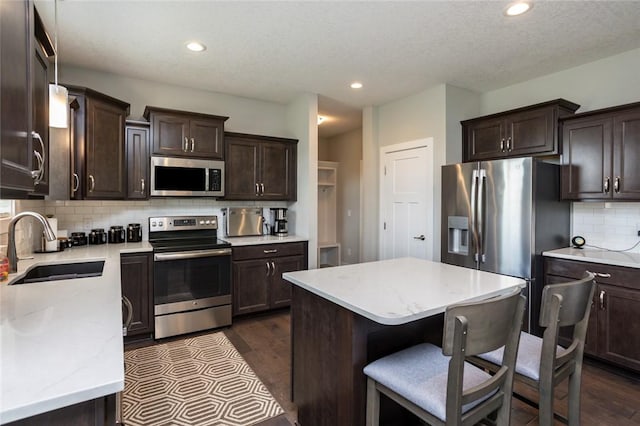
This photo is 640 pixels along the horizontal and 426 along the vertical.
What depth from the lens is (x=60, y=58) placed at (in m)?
3.22

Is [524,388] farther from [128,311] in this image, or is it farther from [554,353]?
[128,311]

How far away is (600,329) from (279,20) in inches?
140

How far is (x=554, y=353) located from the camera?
1.49 m

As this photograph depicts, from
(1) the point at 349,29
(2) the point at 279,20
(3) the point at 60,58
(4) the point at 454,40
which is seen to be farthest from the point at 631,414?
(3) the point at 60,58

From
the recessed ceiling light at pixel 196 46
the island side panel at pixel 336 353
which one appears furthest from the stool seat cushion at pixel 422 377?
the recessed ceiling light at pixel 196 46

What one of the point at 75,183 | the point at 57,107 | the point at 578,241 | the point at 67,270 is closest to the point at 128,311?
the point at 67,270

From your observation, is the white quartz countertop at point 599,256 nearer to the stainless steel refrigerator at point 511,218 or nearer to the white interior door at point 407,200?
the stainless steel refrigerator at point 511,218

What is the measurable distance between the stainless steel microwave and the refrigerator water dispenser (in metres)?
2.61

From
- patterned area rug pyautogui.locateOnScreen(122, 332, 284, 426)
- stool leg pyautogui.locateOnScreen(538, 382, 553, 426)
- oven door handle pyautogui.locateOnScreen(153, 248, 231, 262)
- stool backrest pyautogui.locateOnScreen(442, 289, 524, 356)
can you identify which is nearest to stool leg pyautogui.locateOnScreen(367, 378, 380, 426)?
stool backrest pyautogui.locateOnScreen(442, 289, 524, 356)

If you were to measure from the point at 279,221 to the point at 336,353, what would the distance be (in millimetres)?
2926

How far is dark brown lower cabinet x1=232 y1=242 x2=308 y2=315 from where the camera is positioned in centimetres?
373

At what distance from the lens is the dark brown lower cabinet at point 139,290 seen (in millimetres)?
3123

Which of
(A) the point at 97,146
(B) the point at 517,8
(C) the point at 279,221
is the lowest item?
(C) the point at 279,221

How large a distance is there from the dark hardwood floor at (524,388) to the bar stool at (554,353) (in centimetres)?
57
